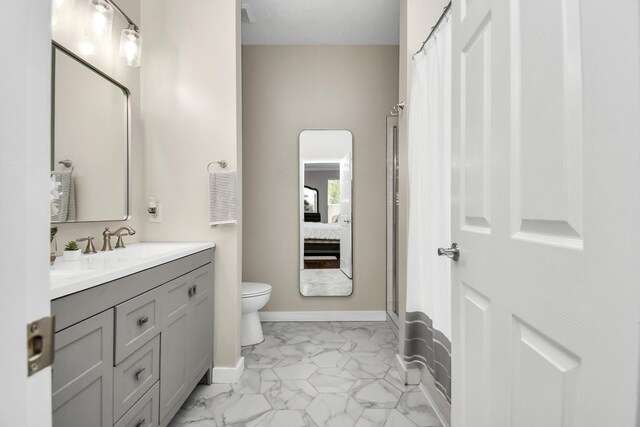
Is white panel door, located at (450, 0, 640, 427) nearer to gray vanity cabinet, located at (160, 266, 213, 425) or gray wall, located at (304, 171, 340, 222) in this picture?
gray vanity cabinet, located at (160, 266, 213, 425)

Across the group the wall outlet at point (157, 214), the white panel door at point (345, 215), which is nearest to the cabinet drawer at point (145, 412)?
the wall outlet at point (157, 214)

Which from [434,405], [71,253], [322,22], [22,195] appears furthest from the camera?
[322,22]

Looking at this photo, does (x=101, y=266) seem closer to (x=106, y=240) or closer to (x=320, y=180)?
(x=106, y=240)

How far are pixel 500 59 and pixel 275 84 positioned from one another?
2.71 meters

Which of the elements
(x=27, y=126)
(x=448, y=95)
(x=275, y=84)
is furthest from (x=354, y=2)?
(x=27, y=126)

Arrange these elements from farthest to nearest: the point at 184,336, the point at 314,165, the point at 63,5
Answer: the point at 314,165
the point at 184,336
the point at 63,5

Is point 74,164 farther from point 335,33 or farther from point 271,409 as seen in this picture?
point 335,33

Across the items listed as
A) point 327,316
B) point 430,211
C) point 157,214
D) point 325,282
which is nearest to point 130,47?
point 157,214

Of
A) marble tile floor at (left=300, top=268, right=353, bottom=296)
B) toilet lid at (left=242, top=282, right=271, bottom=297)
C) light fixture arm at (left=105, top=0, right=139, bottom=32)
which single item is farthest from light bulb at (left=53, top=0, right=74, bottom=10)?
marble tile floor at (left=300, top=268, right=353, bottom=296)

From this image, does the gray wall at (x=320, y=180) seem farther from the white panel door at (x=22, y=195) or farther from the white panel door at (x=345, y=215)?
the white panel door at (x=22, y=195)

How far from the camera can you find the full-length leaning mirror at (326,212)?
3.24m

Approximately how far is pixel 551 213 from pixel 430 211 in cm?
113

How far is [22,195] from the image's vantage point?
39 cm

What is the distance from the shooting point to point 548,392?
0.66 meters
